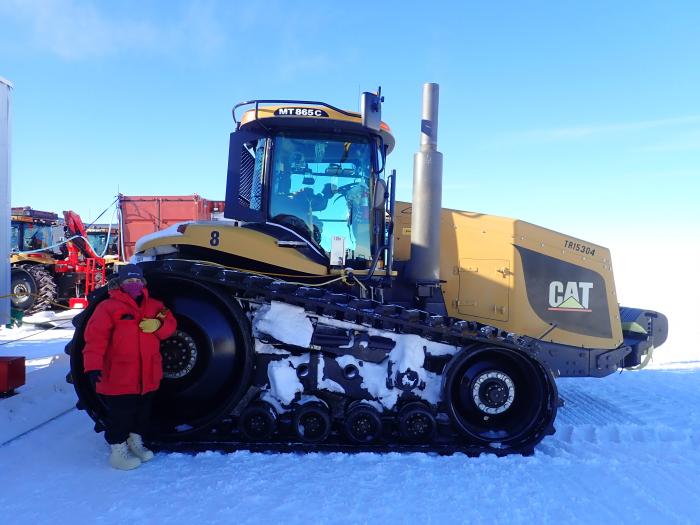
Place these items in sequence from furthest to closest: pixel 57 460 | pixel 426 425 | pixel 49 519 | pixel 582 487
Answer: pixel 426 425
pixel 57 460
pixel 582 487
pixel 49 519

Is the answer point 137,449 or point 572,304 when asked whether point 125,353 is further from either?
point 572,304

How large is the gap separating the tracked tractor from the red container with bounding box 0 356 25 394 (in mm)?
1480

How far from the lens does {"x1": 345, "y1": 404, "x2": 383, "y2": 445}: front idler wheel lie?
3.93 metres

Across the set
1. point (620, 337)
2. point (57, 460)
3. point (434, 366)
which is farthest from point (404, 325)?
point (57, 460)

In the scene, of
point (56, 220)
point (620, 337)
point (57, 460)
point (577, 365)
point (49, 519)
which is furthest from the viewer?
point (56, 220)

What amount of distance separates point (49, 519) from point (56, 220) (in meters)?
17.8

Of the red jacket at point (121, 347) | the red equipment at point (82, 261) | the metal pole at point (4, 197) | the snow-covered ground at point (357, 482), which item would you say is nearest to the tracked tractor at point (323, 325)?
the red jacket at point (121, 347)

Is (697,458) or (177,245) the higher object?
(177,245)

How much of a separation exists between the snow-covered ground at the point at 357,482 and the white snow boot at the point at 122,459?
66mm

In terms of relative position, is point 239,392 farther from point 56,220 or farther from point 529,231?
point 56,220

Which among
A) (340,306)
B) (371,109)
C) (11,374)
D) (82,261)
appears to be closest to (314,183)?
(371,109)

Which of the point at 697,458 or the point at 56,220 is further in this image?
the point at 56,220

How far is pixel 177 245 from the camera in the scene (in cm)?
423

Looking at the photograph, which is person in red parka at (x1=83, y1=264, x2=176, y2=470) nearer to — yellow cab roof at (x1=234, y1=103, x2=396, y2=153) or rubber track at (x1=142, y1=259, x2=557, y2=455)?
rubber track at (x1=142, y1=259, x2=557, y2=455)
